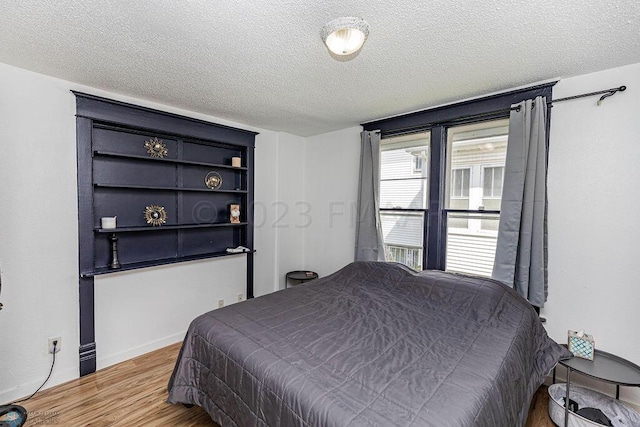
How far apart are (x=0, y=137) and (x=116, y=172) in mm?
739

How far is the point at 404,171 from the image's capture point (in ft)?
10.4

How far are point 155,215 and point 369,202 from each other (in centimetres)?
223

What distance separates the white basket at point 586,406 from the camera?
68.0 inches

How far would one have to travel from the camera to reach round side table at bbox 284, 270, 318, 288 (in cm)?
375

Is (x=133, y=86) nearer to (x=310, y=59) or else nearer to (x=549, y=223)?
(x=310, y=59)

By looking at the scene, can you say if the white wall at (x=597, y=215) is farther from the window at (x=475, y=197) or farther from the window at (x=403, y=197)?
the window at (x=403, y=197)

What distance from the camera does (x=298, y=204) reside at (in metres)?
4.10

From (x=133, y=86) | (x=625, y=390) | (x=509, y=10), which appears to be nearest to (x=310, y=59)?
(x=509, y=10)

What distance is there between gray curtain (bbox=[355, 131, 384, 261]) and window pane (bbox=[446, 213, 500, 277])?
73 cm

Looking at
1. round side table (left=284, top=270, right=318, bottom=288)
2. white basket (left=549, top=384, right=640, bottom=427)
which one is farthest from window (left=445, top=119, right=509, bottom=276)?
round side table (left=284, top=270, right=318, bottom=288)

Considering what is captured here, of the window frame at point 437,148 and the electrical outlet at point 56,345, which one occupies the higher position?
the window frame at point 437,148

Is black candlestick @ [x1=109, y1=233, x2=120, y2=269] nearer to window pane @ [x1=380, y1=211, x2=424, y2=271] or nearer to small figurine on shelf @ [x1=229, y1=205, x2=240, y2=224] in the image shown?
small figurine on shelf @ [x1=229, y1=205, x2=240, y2=224]

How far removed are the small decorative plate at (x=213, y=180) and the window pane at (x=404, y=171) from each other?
1.88 metres

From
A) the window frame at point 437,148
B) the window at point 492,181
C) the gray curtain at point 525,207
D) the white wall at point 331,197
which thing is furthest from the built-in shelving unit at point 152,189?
the gray curtain at point 525,207
